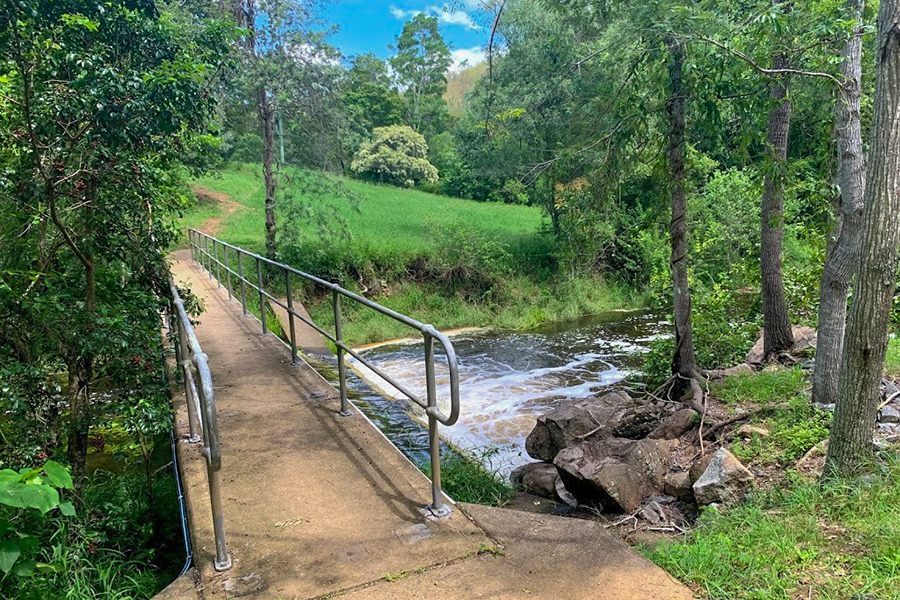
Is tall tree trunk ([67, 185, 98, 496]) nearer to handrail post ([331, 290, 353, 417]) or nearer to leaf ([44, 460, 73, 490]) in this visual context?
handrail post ([331, 290, 353, 417])

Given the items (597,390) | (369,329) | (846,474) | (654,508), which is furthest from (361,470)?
(369,329)

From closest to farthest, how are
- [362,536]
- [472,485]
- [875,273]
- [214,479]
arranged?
[214,479]
[362,536]
[875,273]
[472,485]

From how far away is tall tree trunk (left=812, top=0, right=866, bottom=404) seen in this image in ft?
16.8

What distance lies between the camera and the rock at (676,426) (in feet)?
21.4

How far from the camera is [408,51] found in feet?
202

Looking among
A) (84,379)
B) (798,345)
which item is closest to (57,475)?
(84,379)

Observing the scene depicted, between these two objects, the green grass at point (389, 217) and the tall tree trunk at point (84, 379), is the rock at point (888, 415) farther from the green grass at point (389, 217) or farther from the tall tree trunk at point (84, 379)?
the green grass at point (389, 217)

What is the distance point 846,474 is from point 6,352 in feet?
18.9

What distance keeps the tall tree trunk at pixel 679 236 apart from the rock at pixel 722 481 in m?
2.97

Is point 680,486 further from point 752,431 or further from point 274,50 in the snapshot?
point 274,50

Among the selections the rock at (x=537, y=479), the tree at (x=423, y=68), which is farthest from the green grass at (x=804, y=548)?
the tree at (x=423, y=68)

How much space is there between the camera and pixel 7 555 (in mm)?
2348

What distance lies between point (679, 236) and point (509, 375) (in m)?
5.55

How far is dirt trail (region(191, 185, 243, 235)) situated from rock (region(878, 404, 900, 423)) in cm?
2356
